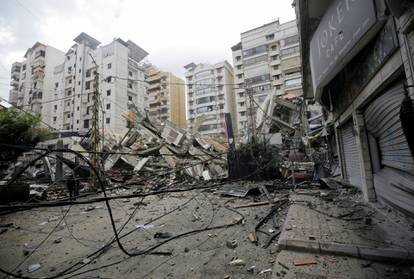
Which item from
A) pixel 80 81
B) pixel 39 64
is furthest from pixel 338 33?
pixel 39 64

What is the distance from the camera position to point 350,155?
741 centimetres

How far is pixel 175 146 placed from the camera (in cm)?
1622

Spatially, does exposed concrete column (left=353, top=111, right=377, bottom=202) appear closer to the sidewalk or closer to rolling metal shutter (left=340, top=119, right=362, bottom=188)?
the sidewalk

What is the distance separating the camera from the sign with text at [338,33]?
3307mm

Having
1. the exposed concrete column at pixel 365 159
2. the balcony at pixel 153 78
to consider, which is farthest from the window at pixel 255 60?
the exposed concrete column at pixel 365 159

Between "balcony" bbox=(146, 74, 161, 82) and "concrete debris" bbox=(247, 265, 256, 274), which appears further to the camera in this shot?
"balcony" bbox=(146, 74, 161, 82)

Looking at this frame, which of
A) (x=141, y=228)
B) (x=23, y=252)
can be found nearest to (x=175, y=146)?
(x=141, y=228)

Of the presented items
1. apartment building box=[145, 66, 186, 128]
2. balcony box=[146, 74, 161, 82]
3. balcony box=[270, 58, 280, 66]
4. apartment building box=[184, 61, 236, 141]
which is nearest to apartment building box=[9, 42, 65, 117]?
balcony box=[146, 74, 161, 82]

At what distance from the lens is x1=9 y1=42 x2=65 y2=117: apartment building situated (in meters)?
43.8

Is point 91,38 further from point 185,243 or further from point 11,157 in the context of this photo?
point 185,243

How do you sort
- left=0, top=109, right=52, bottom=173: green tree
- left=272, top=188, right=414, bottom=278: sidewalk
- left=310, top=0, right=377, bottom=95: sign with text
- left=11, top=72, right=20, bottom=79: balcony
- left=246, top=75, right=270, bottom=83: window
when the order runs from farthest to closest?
left=11, top=72, right=20, bottom=79: balcony → left=246, top=75, right=270, bottom=83: window → left=0, top=109, right=52, bottom=173: green tree → left=310, top=0, right=377, bottom=95: sign with text → left=272, top=188, right=414, bottom=278: sidewalk

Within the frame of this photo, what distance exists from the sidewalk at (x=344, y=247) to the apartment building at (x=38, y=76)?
54102 millimetres

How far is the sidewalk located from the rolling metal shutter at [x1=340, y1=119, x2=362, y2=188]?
225cm

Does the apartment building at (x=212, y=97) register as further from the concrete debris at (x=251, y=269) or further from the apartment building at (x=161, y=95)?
the concrete debris at (x=251, y=269)
